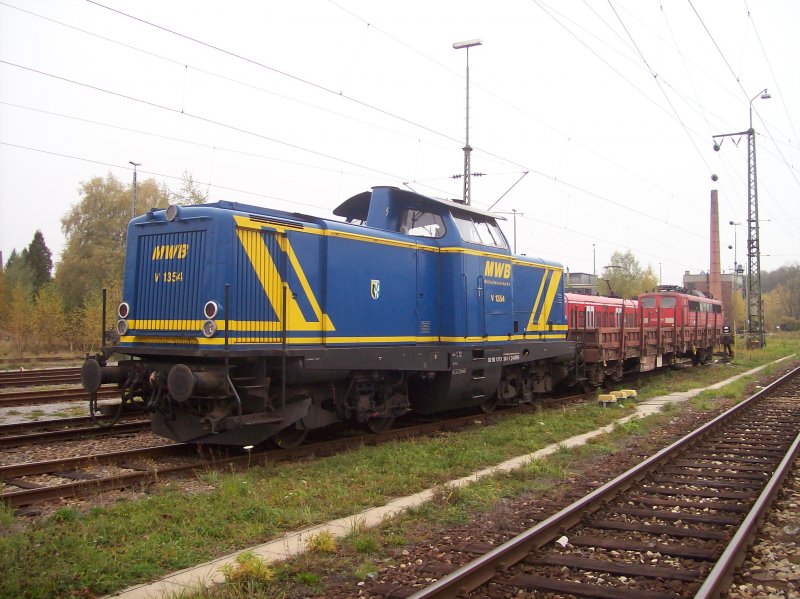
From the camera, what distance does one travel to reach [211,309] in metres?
7.50

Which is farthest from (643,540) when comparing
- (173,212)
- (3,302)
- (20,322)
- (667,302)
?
(3,302)

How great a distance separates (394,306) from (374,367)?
1251 millimetres

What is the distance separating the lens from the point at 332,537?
17.5ft

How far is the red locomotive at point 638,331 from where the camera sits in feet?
54.9

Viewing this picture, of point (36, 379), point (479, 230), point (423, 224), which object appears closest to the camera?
point (423, 224)

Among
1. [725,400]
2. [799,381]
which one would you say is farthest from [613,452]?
[799,381]

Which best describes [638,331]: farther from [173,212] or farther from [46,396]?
[46,396]

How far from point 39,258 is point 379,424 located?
6724cm

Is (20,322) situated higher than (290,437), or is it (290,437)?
(20,322)

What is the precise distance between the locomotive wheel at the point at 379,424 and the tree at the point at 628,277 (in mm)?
55823

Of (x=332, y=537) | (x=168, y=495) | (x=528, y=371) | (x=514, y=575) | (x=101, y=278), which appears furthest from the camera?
(x=101, y=278)

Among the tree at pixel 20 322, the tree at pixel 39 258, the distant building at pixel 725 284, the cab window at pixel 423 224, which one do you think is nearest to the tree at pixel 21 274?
the tree at pixel 39 258

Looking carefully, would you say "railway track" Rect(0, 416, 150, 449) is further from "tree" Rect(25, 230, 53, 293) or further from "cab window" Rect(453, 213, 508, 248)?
"tree" Rect(25, 230, 53, 293)

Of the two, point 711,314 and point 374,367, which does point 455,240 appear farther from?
point 711,314
